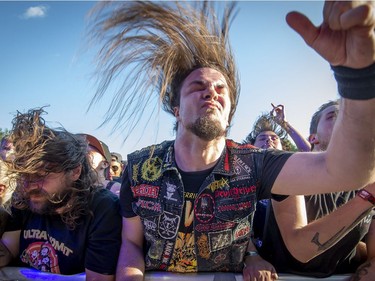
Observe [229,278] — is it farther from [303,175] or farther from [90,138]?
[90,138]

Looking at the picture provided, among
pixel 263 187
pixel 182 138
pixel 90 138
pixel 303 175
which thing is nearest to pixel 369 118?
pixel 303 175

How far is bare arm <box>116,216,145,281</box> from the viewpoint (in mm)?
2018

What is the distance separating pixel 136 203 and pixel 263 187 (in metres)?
0.85

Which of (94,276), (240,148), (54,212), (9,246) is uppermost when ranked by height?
(240,148)

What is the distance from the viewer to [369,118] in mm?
1149

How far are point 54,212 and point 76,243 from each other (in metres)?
0.27

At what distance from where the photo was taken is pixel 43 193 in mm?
2246

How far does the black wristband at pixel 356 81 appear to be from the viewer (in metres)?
1.07

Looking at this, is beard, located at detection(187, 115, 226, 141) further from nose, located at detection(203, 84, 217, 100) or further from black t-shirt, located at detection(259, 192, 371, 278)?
black t-shirt, located at detection(259, 192, 371, 278)

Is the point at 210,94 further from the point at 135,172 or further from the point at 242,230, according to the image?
the point at 242,230

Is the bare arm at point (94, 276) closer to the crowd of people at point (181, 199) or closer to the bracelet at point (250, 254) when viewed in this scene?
the crowd of people at point (181, 199)

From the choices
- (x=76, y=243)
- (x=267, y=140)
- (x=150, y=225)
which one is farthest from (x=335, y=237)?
(x=267, y=140)

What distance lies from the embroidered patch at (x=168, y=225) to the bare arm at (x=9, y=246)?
107 cm

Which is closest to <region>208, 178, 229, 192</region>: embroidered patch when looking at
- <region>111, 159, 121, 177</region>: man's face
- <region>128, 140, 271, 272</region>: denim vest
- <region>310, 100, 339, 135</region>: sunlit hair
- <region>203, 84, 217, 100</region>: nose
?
<region>128, 140, 271, 272</region>: denim vest
